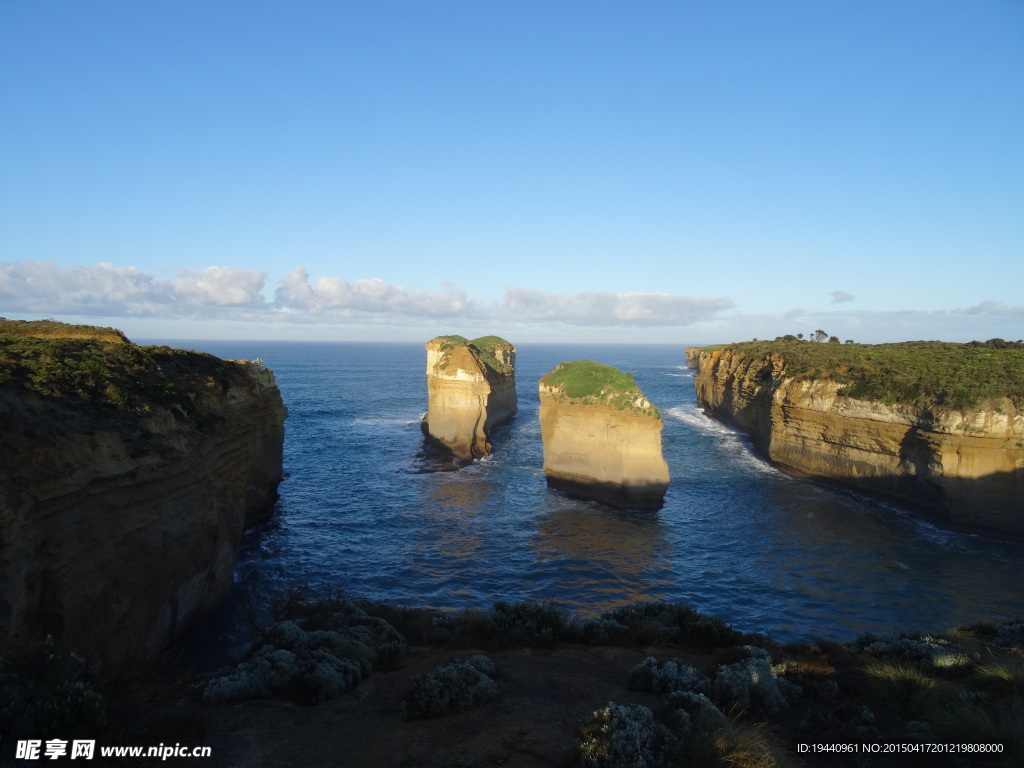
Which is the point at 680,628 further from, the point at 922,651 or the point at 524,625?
the point at 922,651

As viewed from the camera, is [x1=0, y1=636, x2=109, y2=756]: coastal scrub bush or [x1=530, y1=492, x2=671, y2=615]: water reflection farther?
[x1=530, y1=492, x2=671, y2=615]: water reflection

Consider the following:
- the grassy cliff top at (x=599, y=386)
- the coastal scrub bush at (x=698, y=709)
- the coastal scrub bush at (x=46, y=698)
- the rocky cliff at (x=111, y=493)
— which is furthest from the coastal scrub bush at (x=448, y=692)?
the grassy cliff top at (x=599, y=386)

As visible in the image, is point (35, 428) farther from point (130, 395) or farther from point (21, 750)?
point (21, 750)

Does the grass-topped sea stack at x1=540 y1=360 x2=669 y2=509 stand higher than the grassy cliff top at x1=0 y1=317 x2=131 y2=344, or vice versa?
the grassy cliff top at x1=0 y1=317 x2=131 y2=344

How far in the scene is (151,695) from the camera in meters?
7.75

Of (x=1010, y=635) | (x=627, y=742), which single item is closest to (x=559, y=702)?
(x=627, y=742)

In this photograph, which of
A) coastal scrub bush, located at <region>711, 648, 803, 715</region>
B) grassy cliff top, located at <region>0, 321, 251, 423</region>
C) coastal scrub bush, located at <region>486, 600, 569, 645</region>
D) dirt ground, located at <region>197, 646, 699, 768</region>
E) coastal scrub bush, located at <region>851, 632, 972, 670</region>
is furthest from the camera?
grassy cliff top, located at <region>0, 321, 251, 423</region>

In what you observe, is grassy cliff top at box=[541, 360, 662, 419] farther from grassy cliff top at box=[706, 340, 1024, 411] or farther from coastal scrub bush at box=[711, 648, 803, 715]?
coastal scrub bush at box=[711, 648, 803, 715]

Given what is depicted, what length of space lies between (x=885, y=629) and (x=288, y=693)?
18404 millimetres

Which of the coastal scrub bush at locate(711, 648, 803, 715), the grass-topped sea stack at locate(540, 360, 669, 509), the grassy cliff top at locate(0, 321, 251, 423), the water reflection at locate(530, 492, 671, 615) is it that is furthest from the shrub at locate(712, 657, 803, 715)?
the grass-topped sea stack at locate(540, 360, 669, 509)

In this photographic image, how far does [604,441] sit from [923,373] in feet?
64.8

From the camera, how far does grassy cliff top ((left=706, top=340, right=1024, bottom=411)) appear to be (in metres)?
28.3

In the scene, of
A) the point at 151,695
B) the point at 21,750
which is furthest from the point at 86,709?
the point at 151,695

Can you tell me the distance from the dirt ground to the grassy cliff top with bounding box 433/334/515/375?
110 ft
